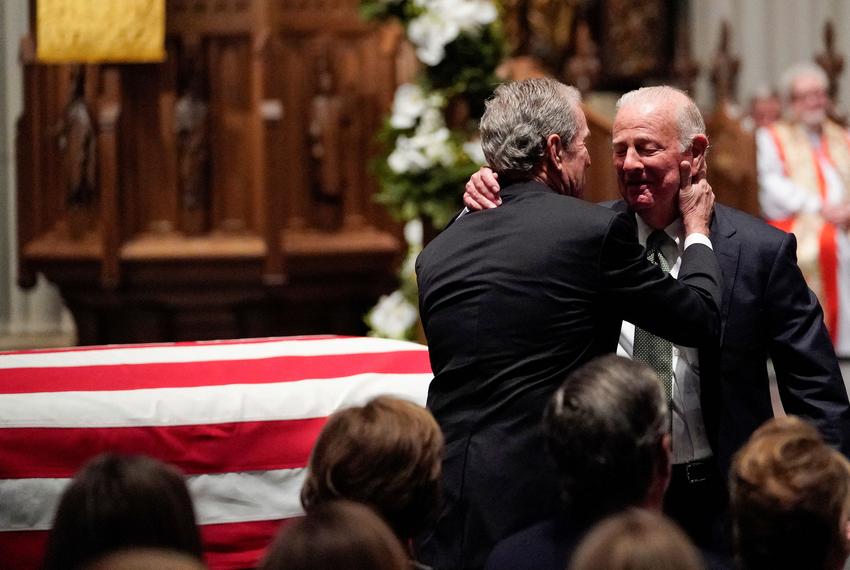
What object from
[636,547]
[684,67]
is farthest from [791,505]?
[684,67]

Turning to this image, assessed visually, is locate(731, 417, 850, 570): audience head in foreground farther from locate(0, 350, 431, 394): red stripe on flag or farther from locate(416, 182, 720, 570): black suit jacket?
locate(0, 350, 431, 394): red stripe on flag

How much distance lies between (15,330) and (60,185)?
8.23 feet

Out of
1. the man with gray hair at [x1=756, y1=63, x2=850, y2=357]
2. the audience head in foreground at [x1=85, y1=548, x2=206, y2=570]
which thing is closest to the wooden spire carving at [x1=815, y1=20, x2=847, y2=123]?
the man with gray hair at [x1=756, y1=63, x2=850, y2=357]

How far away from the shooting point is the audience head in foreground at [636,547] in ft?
4.87

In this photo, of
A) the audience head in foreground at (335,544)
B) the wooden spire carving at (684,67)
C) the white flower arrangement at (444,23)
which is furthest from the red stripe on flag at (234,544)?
the wooden spire carving at (684,67)

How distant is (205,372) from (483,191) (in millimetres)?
1003

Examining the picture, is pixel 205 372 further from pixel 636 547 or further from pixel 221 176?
pixel 221 176

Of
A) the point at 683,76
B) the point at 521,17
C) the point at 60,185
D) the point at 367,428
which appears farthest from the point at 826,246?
the point at 367,428

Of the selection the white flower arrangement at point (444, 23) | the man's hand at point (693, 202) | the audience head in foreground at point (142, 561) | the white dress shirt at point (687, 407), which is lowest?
the white dress shirt at point (687, 407)

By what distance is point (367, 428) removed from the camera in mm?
2082

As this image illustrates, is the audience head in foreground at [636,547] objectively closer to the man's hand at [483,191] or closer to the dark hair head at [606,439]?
the dark hair head at [606,439]

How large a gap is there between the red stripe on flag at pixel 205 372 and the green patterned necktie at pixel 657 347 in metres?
0.74

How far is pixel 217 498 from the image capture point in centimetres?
307

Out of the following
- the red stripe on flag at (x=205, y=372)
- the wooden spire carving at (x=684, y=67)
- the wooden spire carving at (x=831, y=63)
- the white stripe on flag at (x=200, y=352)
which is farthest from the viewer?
the wooden spire carving at (x=831, y=63)
